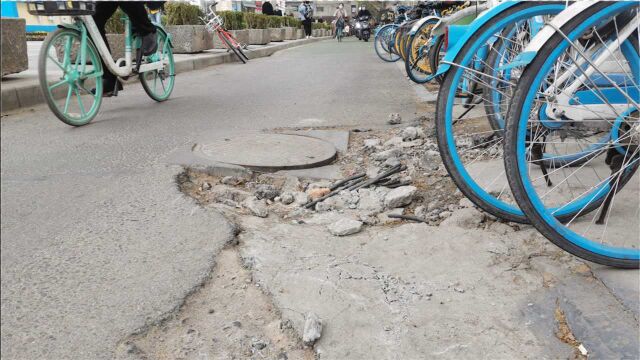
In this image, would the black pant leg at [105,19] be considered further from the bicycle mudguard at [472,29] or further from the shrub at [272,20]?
the bicycle mudguard at [472,29]

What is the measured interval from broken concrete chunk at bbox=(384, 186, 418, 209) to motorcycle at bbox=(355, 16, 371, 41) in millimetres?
21235

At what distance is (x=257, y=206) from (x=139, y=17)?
2.72 metres

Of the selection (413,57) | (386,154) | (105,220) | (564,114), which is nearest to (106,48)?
(386,154)

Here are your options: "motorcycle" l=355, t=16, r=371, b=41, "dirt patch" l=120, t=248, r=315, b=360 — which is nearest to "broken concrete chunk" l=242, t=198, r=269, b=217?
"dirt patch" l=120, t=248, r=315, b=360

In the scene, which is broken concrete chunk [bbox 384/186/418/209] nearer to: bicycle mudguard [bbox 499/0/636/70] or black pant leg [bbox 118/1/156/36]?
bicycle mudguard [bbox 499/0/636/70]

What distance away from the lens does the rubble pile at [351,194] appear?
7.86 ft

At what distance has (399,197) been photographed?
252 centimetres

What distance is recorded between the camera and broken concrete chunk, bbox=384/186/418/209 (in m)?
2.51

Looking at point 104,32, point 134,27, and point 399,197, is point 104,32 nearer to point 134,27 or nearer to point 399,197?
point 134,27

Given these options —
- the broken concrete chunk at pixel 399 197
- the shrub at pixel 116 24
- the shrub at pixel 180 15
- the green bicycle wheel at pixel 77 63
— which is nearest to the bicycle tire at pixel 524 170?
the broken concrete chunk at pixel 399 197

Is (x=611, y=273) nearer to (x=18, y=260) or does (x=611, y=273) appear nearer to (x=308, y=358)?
(x=308, y=358)

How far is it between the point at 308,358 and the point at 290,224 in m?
0.96

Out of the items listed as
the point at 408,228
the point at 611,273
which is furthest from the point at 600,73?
the point at 408,228

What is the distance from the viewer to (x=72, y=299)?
1.32 meters
